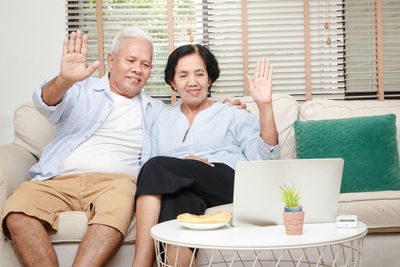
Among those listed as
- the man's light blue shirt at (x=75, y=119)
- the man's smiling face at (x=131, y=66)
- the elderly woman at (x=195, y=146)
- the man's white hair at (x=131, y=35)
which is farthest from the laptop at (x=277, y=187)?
the man's white hair at (x=131, y=35)

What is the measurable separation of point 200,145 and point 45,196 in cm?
78

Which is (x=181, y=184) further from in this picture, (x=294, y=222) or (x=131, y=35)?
(x=131, y=35)

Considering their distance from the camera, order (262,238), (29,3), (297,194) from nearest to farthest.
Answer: (262,238) < (297,194) < (29,3)

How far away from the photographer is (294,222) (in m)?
1.39

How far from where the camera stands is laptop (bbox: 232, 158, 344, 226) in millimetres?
1461

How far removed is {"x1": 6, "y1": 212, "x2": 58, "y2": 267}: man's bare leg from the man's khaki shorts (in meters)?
0.03

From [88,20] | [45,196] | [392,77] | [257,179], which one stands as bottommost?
[45,196]

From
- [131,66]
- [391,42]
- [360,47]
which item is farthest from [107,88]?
[391,42]

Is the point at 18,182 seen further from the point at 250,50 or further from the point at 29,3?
the point at 250,50

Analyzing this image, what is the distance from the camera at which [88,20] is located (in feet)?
11.7

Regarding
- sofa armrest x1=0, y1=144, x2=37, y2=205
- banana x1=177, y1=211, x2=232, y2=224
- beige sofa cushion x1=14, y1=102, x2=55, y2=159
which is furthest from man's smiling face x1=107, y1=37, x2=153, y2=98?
banana x1=177, y1=211, x2=232, y2=224

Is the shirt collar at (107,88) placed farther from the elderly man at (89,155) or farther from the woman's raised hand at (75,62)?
the woman's raised hand at (75,62)

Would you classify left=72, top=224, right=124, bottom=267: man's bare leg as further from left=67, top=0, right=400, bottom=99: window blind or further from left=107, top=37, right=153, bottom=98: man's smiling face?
left=67, top=0, right=400, bottom=99: window blind

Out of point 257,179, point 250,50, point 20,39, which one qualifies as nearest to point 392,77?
point 250,50
